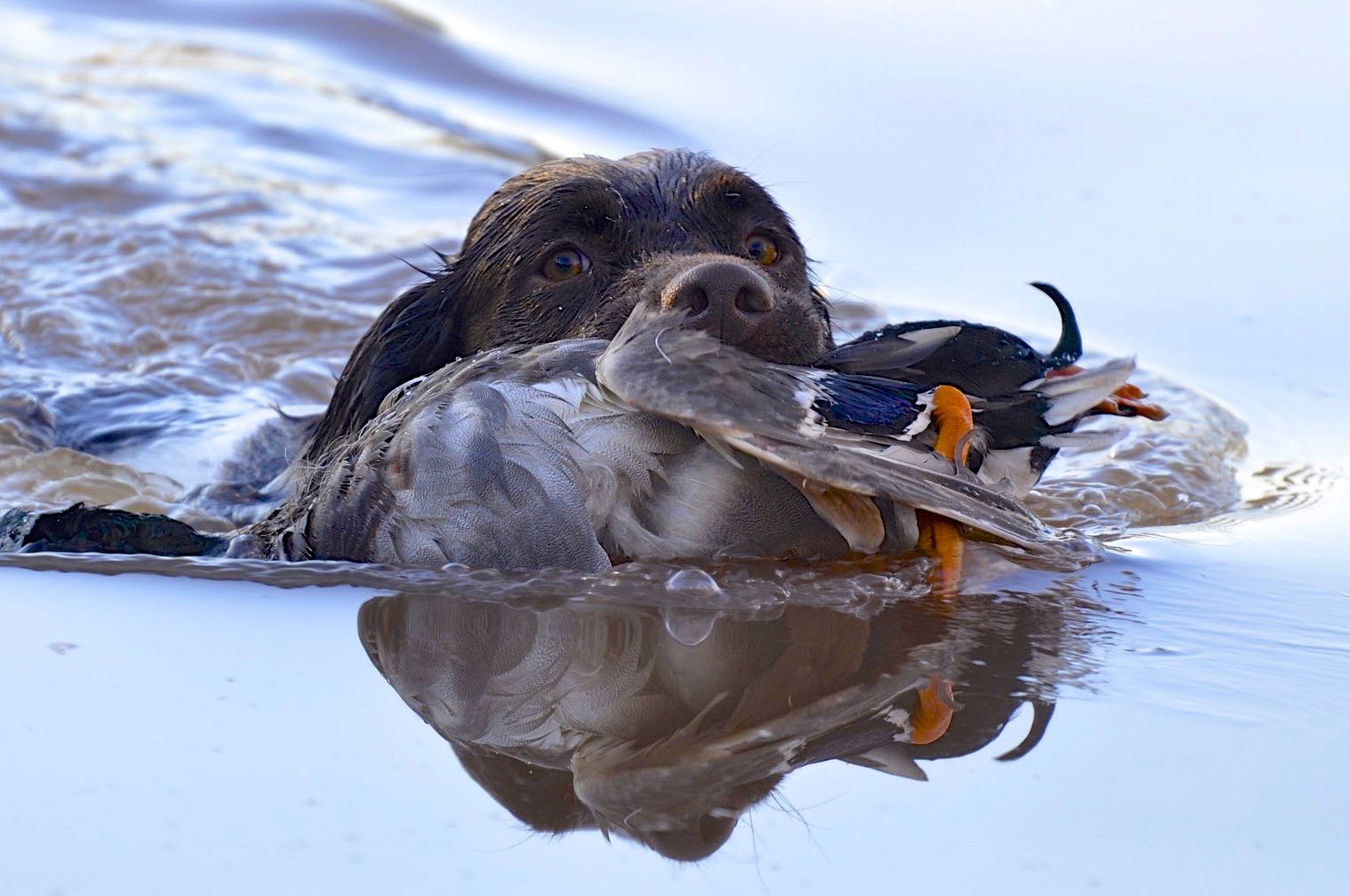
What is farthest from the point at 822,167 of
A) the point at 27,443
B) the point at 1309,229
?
the point at 27,443

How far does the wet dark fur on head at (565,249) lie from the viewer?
3.49 m

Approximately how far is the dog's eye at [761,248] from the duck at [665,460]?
83cm

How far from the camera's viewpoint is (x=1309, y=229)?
549 cm

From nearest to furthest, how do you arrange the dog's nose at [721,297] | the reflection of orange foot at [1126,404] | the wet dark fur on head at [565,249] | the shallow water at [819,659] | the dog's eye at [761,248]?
the shallow water at [819,659]
the dog's nose at [721,297]
the reflection of orange foot at [1126,404]
the wet dark fur on head at [565,249]
the dog's eye at [761,248]

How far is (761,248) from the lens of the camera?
12.1ft

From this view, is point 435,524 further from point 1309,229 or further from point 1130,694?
point 1309,229

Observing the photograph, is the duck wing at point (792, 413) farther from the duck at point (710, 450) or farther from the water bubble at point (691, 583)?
the water bubble at point (691, 583)

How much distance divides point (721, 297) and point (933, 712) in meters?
0.83

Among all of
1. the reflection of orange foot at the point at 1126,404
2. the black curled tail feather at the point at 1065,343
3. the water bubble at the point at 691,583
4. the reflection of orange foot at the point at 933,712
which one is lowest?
the water bubble at the point at 691,583

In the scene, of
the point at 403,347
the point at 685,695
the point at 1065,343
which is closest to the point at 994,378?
the point at 1065,343

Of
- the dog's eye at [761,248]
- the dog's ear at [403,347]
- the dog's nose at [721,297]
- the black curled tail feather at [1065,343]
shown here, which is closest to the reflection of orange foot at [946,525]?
the black curled tail feather at [1065,343]

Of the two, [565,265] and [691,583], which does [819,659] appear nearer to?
[691,583]

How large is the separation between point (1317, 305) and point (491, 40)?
5036mm

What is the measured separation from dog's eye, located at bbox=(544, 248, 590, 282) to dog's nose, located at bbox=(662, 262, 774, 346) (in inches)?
23.2
